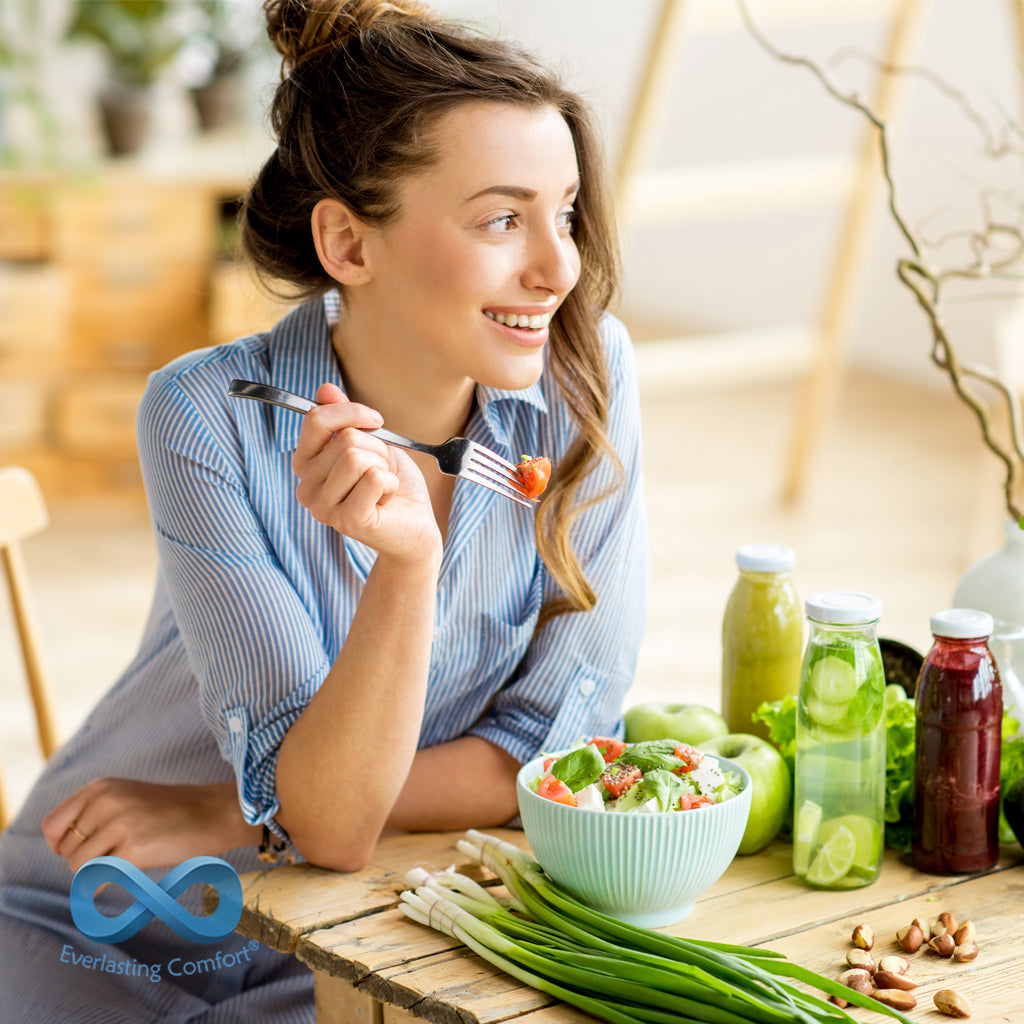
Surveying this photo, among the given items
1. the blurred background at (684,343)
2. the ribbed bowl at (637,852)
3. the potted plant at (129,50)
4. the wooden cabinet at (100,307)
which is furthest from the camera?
the potted plant at (129,50)

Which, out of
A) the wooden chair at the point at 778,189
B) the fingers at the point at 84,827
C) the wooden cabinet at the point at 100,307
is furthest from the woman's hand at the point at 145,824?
the wooden cabinet at the point at 100,307

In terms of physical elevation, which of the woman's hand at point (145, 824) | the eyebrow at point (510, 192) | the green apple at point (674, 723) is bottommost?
the woman's hand at point (145, 824)

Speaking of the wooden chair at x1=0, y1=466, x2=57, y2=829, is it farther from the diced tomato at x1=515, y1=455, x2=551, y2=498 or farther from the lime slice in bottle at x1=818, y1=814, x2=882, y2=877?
the lime slice in bottle at x1=818, y1=814, x2=882, y2=877

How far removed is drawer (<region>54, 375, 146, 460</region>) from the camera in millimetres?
4352

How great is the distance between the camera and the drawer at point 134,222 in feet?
14.3

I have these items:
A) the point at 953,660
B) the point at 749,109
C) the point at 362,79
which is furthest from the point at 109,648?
the point at 749,109

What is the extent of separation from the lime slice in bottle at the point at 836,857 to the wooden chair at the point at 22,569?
3.14 ft

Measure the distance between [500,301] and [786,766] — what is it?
0.48 m

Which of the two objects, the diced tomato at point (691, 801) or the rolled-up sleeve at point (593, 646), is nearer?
the diced tomato at point (691, 801)

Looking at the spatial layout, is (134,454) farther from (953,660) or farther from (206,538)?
(953,660)

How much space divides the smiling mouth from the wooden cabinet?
10.1 feet

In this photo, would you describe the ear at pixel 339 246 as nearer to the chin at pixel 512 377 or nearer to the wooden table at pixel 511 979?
the chin at pixel 512 377

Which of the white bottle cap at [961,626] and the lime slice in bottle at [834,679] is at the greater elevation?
the white bottle cap at [961,626]

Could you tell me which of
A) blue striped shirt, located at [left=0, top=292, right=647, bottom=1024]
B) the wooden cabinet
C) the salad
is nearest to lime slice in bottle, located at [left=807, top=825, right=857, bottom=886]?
the salad
